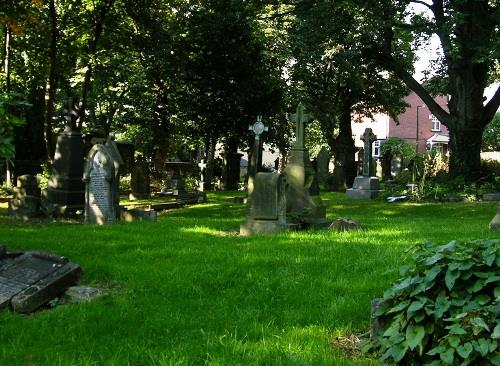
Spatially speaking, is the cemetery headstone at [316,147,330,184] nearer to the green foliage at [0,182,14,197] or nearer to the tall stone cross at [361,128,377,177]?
the tall stone cross at [361,128,377,177]

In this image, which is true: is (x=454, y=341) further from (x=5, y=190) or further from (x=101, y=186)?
(x=5, y=190)

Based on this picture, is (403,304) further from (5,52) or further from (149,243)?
(5,52)

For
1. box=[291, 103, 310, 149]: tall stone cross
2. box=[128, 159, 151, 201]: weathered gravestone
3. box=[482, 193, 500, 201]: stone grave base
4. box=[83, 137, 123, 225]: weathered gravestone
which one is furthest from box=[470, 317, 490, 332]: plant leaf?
box=[128, 159, 151, 201]: weathered gravestone

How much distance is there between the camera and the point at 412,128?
60812 mm

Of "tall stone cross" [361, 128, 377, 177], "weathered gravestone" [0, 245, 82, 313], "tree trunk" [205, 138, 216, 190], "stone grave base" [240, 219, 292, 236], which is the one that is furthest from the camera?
"tree trunk" [205, 138, 216, 190]

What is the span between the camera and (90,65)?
63.2ft

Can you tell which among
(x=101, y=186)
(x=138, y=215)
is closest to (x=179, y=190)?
(x=138, y=215)

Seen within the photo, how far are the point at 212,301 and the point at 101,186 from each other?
7981 mm

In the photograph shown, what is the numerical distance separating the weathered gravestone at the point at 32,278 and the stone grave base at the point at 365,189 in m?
17.6

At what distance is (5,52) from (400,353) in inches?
851

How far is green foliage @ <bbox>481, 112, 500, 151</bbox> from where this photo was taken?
54469 millimetres

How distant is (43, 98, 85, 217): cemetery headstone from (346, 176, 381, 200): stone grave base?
38.3ft

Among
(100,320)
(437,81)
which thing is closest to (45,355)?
(100,320)

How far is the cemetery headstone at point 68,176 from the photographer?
14767 millimetres
